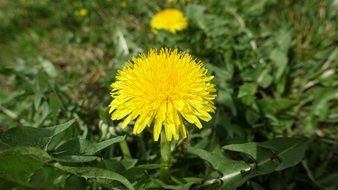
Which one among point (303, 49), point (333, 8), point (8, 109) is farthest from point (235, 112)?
point (8, 109)

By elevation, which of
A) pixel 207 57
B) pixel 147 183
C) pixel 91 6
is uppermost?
pixel 91 6

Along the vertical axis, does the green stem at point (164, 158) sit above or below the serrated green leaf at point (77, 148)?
below

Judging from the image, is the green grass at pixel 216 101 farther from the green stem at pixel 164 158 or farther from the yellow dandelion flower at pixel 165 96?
the yellow dandelion flower at pixel 165 96

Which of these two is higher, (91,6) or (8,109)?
(91,6)

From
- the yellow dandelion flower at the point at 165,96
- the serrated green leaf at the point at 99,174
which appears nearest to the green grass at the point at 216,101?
the serrated green leaf at the point at 99,174

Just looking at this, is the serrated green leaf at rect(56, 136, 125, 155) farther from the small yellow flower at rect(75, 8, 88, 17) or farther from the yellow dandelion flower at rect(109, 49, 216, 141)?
the small yellow flower at rect(75, 8, 88, 17)

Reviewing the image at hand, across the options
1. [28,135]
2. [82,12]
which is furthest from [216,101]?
[82,12]

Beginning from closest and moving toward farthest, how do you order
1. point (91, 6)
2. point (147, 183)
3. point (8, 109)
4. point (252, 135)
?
point (147, 183) < point (252, 135) < point (8, 109) < point (91, 6)

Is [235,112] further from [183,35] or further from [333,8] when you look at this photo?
[333,8]

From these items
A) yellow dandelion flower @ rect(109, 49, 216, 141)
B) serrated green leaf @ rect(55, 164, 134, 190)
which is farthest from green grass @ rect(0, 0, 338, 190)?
yellow dandelion flower @ rect(109, 49, 216, 141)
